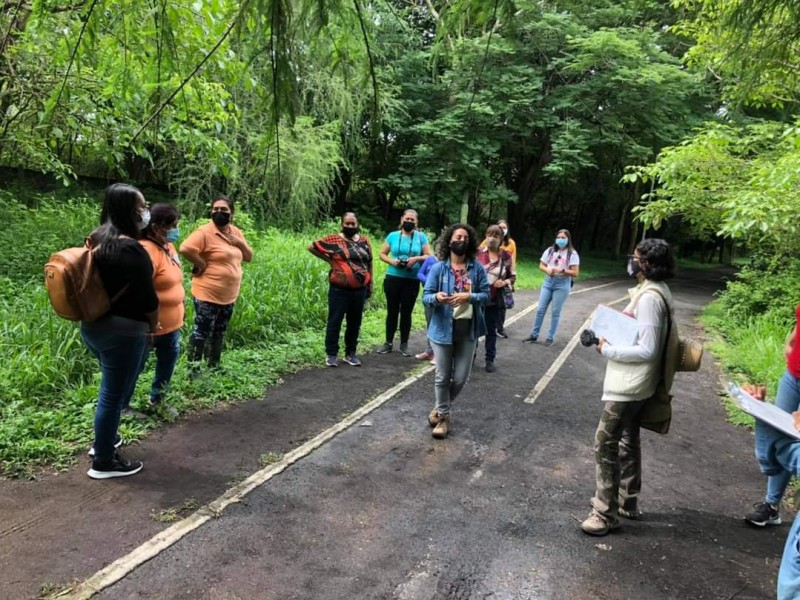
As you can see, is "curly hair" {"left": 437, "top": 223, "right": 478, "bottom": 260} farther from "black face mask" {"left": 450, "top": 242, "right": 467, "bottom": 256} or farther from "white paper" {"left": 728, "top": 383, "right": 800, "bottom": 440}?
"white paper" {"left": 728, "top": 383, "right": 800, "bottom": 440}

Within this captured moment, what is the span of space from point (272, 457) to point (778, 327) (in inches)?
379

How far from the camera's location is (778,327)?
9586 millimetres

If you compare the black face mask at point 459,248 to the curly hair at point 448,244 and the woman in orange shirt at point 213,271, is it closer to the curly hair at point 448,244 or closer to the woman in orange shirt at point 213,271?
the curly hair at point 448,244

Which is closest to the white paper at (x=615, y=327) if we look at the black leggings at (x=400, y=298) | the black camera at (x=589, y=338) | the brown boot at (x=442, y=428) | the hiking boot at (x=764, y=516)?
the black camera at (x=589, y=338)

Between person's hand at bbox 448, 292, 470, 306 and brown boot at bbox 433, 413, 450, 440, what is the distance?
101 centimetres

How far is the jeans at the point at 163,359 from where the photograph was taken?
179 inches

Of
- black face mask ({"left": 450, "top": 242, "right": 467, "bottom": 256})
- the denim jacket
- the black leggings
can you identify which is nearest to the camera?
the denim jacket

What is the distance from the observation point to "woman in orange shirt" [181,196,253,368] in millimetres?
5191

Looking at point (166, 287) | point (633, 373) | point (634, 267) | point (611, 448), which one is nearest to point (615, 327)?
point (633, 373)

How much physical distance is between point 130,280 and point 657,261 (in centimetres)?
332

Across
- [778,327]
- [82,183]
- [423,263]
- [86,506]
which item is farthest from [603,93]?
[86,506]

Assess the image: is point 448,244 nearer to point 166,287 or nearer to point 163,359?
point 166,287

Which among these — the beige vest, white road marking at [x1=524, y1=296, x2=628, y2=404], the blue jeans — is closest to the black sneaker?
the beige vest

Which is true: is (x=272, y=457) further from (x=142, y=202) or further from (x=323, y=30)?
(x=323, y=30)
